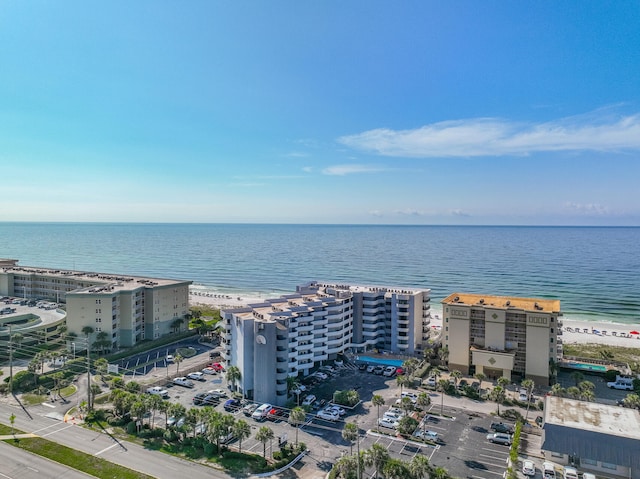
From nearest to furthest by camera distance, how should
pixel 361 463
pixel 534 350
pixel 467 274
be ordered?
pixel 361 463, pixel 534 350, pixel 467 274

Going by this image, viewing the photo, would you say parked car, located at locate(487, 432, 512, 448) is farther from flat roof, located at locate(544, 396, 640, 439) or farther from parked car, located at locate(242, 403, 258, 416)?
parked car, located at locate(242, 403, 258, 416)

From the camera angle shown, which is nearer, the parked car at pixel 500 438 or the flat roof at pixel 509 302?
the parked car at pixel 500 438

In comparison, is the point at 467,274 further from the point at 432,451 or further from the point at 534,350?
the point at 432,451

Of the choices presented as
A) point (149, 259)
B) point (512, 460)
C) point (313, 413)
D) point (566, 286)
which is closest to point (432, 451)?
point (512, 460)

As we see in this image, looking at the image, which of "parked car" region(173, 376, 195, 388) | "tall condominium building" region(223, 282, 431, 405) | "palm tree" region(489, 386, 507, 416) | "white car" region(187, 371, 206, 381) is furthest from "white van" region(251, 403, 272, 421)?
"palm tree" region(489, 386, 507, 416)

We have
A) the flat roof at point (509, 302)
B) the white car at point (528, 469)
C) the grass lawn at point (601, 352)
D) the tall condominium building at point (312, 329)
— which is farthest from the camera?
the grass lawn at point (601, 352)

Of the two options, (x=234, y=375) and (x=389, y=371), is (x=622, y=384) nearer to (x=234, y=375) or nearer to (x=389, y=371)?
(x=389, y=371)

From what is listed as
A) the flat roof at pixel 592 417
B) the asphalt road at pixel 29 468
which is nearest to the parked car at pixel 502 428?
the flat roof at pixel 592 417

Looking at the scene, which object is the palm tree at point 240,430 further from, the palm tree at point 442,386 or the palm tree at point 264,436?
the palm tree at point 442,386
